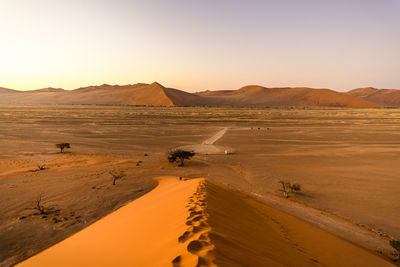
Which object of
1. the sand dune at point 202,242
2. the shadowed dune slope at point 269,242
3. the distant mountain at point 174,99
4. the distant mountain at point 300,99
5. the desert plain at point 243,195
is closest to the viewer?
the sand dune at point 202,242

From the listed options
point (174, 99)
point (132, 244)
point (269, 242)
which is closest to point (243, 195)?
point (269, 242)

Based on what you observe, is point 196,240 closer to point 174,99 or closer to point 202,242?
point 202,242

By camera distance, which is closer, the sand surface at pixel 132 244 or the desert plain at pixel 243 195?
the sand surface at pixel 132 244

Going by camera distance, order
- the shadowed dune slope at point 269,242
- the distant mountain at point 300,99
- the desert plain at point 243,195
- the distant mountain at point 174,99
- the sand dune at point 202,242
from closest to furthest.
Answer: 1. the sand dune at point 202,242
2. the shadowed dune slope at point 269,242
3. the desert plain at point 243,195
4. the distant mountain at point 174,99
5. the distant mountain at point 300,99

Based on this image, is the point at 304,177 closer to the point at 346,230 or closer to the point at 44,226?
the point at 346,230

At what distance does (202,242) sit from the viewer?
10.00 feet

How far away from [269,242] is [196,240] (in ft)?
5.25

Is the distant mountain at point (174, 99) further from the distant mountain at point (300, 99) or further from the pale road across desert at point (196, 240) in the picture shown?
the pale road across desert at point (196, 240)

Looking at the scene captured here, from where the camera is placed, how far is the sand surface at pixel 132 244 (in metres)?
3.03

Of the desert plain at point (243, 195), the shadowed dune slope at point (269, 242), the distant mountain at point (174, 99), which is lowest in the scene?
the desert plain at point (243, 195)

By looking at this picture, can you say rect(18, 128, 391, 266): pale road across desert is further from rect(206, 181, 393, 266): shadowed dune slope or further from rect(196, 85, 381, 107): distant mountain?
rect(196, 85, 381, 107): distant mountain

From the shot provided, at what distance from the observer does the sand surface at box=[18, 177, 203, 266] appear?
9.94 feet

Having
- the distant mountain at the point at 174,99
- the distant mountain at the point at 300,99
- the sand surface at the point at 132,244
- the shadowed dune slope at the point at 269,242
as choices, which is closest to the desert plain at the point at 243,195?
the shadowed dune slope at the point at 269,242

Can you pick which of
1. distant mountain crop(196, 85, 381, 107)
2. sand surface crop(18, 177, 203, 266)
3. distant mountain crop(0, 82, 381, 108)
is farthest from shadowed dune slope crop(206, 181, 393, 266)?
distant mountain crop(196, 85, 381, 107)
